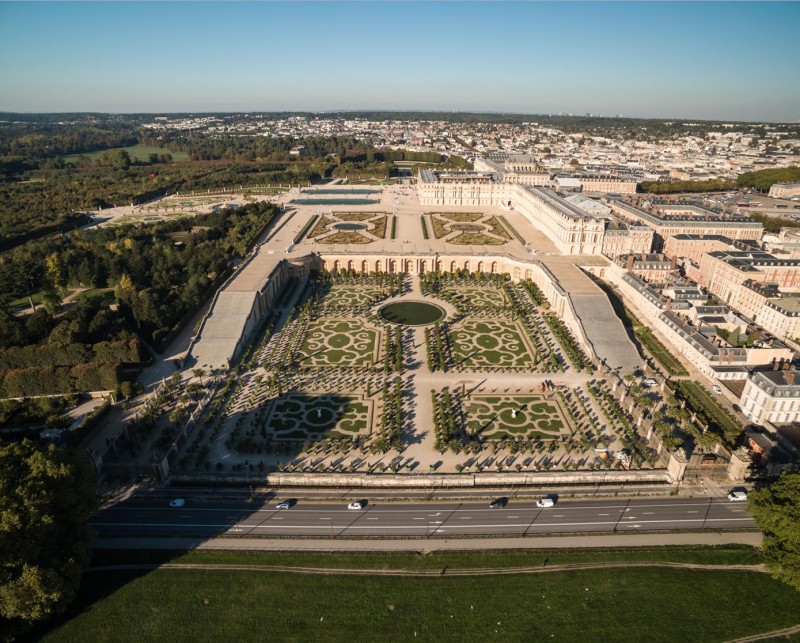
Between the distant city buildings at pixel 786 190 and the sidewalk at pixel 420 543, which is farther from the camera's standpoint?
the distant city buildings at pixel 786 190

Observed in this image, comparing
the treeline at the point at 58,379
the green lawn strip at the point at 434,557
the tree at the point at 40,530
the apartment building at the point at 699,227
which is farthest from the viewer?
the apartment building at the point at 699,227

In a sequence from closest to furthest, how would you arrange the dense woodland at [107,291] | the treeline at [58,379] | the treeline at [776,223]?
1. the treeline at [58,379]
2. the dense woodland at [107,291]
3. the treeline at [776,223]

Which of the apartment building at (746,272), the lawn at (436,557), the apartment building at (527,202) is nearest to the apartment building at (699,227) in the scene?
the apartment building at (527,202)

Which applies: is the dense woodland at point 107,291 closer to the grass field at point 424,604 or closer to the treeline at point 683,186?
the grass field at point 424,604

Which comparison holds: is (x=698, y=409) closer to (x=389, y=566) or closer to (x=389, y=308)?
(x=389, y=566)

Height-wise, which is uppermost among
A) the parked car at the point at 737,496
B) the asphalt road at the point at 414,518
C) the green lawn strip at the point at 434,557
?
the parked car at the point at 737,496

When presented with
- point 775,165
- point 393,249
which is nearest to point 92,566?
point 393,249

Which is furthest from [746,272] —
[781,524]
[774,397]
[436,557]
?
[436,557]

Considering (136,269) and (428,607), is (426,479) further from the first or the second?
(136,269)

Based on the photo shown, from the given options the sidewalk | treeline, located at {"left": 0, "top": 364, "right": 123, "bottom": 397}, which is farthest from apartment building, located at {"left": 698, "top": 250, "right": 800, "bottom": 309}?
treeline, located at {"left": 0, "top": 364, "right": 123, "bottom": 397}
